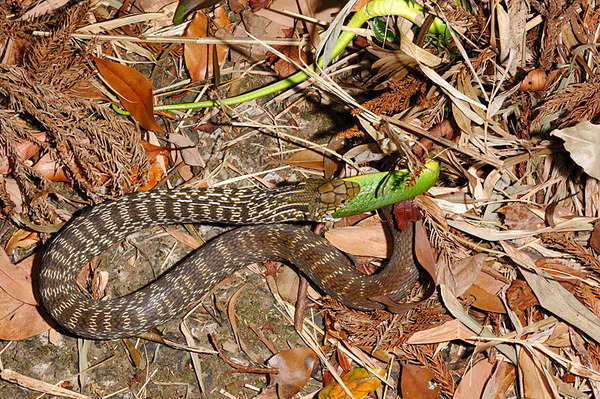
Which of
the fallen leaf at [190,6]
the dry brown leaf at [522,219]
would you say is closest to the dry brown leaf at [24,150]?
the fallen leaf at [190,6]

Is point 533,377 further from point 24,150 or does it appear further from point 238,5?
point 24,150

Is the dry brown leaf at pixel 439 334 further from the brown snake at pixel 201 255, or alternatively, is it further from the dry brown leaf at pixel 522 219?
the dry brown leaf at pixel 522 219

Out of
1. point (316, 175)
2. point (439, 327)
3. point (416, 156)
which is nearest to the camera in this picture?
point (416, 156)

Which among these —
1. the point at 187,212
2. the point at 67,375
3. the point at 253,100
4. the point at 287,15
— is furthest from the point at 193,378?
the point at 287,15

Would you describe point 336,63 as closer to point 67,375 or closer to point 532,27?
point 532,27

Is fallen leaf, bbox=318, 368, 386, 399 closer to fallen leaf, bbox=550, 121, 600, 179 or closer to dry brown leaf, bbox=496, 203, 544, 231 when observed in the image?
dry brown leaf, bbox=496, 203, 544, 231

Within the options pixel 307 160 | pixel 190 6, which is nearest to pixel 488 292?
pixel 307 160

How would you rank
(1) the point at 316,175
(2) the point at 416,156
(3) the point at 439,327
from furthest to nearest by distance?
(1) the point at 316,175, (3) the point at 439,327, (2) the point at 416,156

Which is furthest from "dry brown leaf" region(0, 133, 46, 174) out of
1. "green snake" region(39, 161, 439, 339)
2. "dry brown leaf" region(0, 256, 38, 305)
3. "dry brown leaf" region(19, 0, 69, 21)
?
"dry brown leaf" region(19, 0, 69, 21)
